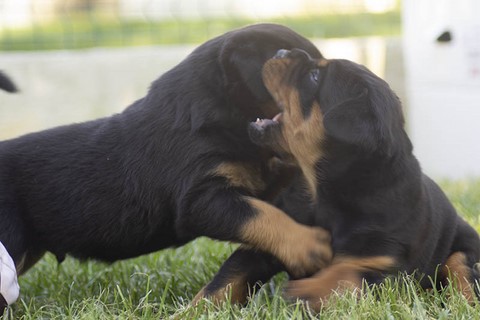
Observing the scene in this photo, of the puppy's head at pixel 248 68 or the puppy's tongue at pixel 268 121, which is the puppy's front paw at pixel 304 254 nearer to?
the puppy's tongue at pixel 268 121

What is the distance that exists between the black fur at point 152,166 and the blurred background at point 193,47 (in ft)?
12.0

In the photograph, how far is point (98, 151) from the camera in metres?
3.82

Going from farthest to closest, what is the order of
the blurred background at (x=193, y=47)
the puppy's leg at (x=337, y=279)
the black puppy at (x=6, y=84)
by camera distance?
1. the blurred background at (x=193, y=47)
2. the black puppy at (x=6, y=84)
3. the puppy's leg at (x=337, y=279)

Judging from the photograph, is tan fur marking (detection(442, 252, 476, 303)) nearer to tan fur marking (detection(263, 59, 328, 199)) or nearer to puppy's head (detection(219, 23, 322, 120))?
tan fur marking (detection(263, 59, 328, 199))

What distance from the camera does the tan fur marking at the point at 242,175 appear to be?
11.6 feet

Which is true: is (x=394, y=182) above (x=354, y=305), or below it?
above

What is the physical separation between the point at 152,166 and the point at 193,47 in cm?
463

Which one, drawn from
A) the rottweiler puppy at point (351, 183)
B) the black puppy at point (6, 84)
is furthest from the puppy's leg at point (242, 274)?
the black puppy at point (6, 84)

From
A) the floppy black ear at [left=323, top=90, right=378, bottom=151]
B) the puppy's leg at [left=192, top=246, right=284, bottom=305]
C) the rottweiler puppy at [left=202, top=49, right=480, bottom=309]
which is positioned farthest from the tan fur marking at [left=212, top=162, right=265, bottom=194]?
the floppy black ear at [left=323, top=90, right=378, bottom=151]

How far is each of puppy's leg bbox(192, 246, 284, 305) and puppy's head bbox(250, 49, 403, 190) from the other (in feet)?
1.24

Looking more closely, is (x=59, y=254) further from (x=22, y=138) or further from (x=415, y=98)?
(x=415, y=98)

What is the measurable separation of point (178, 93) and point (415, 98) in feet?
14.1

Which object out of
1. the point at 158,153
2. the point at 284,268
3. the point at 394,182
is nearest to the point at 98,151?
the point at 158,153

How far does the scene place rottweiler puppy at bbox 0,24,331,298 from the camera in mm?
3479
